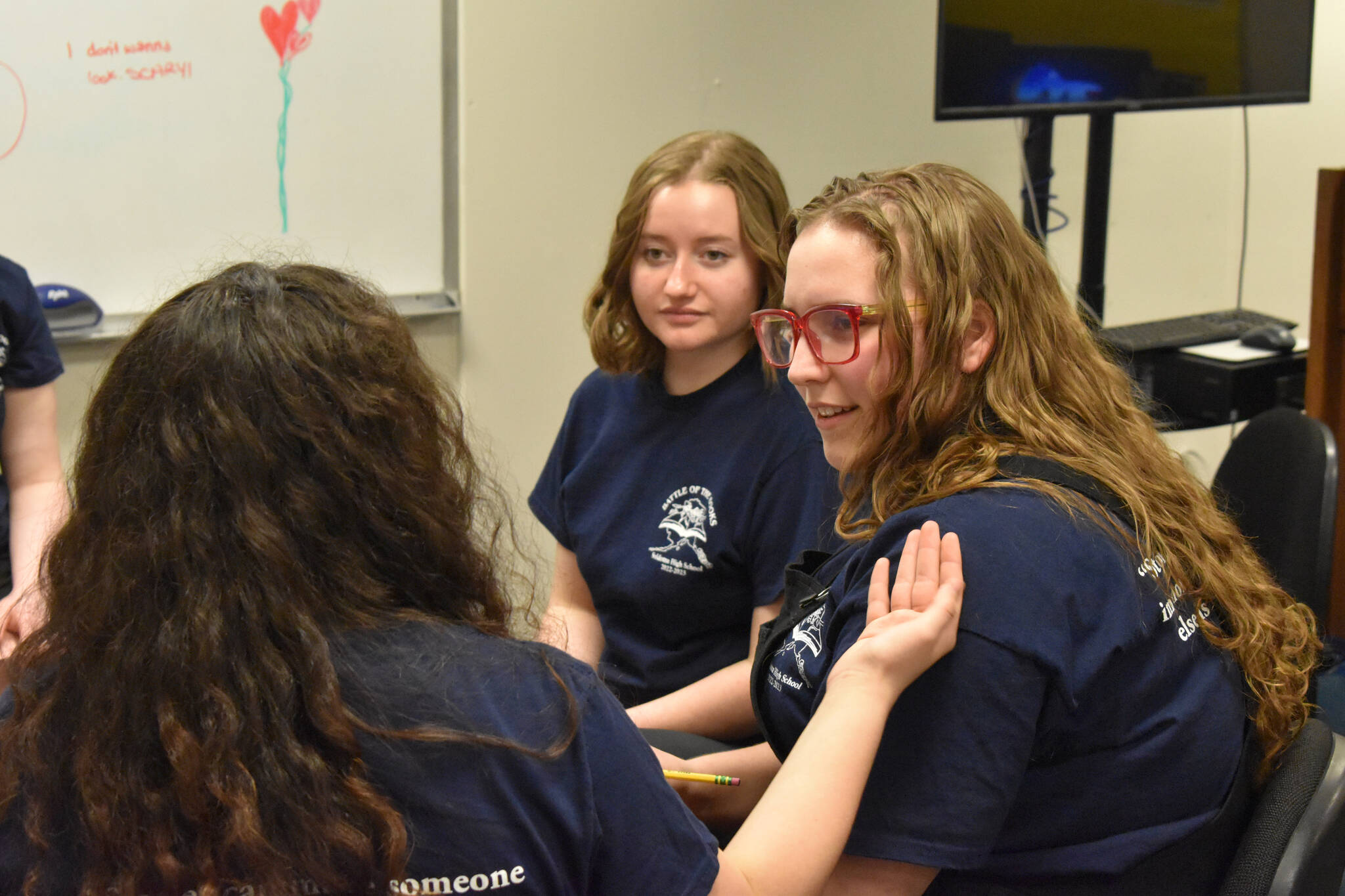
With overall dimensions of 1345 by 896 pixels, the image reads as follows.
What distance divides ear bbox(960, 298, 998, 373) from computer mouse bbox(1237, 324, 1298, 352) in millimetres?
1801

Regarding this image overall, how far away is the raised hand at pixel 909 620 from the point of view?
907 millimetres

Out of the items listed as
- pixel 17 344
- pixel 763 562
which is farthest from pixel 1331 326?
pixel 17 344

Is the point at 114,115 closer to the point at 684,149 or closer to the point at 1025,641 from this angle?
the point at 684,149

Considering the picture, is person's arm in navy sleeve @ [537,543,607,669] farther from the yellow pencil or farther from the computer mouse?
the computer mouse

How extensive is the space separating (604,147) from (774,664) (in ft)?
6.27

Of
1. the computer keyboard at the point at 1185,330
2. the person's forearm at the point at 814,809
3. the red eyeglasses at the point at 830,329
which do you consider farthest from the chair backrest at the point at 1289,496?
the person's forearm at the point at 814,809

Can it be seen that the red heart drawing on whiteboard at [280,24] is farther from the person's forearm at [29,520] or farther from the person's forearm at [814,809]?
the person's forearm at [814,809]

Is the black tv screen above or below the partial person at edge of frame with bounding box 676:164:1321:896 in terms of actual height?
above

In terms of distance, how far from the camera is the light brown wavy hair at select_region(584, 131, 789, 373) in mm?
1647

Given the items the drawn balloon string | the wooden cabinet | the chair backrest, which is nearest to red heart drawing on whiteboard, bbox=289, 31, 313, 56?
the drawn balloon string

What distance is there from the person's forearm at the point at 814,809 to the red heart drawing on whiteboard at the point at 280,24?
1946mm

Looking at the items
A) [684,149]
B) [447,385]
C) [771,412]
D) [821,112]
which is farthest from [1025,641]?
[821,112]

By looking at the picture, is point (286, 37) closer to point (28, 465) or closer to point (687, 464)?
point (28, 465)

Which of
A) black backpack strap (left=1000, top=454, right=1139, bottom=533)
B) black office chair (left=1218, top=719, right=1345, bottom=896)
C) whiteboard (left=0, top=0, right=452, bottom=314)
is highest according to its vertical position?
whiteboard (left=0, top=0, right=452, bottom=314)
